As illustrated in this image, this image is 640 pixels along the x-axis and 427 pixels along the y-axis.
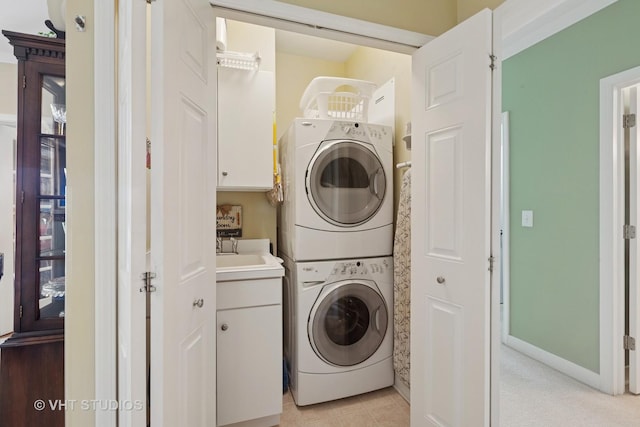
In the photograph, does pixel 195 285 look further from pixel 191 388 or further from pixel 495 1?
pixel 495 1

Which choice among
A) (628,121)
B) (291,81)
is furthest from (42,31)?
(628,121)

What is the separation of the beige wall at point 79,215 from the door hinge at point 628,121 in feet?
10.1

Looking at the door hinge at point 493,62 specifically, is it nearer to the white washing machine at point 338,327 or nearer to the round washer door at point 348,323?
the white washing machine at point 338,327

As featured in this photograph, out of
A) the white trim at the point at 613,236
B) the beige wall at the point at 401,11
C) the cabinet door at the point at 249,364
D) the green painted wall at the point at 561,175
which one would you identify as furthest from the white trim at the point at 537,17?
the cabinet door at the point at 249,364

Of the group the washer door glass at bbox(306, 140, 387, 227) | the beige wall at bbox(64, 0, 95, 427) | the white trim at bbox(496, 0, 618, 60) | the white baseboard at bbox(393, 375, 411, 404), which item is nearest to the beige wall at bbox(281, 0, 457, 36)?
the white trim at bbox(496, 0, 618, 60)

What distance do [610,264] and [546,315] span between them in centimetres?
65

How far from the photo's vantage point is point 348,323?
201 centimetres

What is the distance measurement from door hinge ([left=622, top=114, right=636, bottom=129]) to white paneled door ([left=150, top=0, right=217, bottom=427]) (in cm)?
263

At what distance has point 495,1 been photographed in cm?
141

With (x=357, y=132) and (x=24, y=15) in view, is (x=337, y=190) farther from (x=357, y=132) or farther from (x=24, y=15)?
(x=24, y=15)

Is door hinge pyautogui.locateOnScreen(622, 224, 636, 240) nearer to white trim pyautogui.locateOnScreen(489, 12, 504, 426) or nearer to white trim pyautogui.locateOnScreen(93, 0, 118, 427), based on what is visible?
white trim pyautogui.locateOnScreen(489, 12, 504, 426)

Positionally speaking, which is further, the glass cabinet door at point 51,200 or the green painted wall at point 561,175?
the green painted wall at point 561,175

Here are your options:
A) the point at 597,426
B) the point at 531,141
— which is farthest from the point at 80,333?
the point at 531,141

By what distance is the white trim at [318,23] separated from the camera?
4.22 ft
